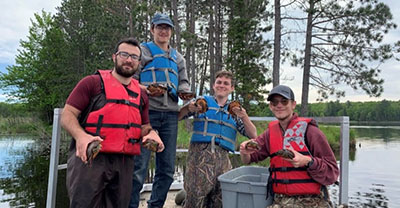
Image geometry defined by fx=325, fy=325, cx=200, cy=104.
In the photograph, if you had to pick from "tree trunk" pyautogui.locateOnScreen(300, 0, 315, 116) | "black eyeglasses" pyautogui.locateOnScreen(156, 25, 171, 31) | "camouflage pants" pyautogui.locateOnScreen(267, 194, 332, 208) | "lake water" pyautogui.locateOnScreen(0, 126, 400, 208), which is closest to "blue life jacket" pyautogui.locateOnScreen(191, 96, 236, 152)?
"black eyeglasses" pyautogui.locateOnScreen(156, 25, 171, 31)

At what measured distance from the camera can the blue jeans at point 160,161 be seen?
11.1 ft

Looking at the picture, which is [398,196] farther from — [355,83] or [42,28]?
[42,28]

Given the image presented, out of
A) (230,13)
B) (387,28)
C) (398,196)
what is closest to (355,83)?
(387,28)

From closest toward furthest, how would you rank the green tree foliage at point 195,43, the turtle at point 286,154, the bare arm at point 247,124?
the turtle at point 286,154 → the bare arm at point 247,124 → the green tree foliage at point 195,43

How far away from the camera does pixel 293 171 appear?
9.29ft

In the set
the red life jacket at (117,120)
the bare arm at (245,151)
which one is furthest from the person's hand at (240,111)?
the red life jacket at (117,120)

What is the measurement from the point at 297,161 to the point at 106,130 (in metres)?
1.54

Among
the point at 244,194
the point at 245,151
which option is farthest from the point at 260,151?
the point at 244,194

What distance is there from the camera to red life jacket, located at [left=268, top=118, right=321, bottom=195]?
279 cm

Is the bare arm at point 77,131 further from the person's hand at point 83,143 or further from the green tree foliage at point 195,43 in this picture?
the green tree foliage at point 195,43

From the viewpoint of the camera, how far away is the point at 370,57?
16.8m

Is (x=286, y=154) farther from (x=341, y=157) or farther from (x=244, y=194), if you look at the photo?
(x=341, y=157)

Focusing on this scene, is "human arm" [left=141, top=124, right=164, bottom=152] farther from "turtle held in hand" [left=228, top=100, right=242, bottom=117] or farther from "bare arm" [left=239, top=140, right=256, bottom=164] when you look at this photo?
"turtle held in hand" [left=228, top=100, right=242, bottom=117]

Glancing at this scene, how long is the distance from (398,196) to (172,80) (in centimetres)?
1044
